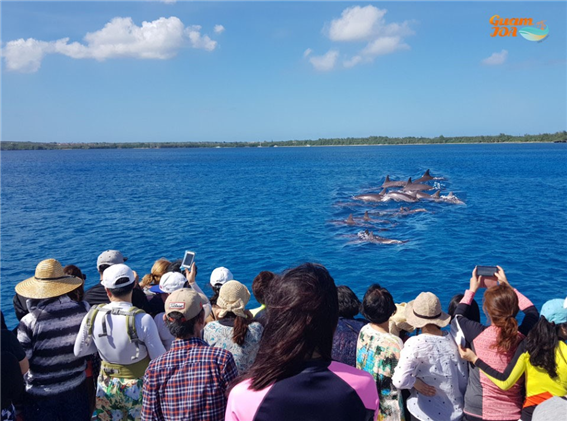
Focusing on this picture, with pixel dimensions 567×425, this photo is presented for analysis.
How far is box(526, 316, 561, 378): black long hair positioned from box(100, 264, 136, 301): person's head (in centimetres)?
374

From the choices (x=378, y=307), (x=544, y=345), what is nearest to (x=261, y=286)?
(x=378, y=307)

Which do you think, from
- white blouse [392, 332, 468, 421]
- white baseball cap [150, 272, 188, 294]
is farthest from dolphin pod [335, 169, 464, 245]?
white blouse [392, 332, 468, 421]

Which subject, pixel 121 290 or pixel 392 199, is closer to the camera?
pixel 121 290

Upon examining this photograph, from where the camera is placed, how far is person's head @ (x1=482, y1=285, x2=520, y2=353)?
3.89 metres

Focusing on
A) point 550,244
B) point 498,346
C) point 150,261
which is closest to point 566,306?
point 498,346

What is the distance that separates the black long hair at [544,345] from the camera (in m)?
3.73

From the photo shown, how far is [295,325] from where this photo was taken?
2252 mm

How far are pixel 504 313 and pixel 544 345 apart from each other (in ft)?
1.27

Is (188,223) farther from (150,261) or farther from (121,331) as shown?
(121,331)

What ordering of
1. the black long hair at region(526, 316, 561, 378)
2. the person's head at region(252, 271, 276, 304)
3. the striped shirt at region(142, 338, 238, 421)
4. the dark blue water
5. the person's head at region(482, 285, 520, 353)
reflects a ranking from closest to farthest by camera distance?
the striped shirt at region(142, 338, 238, 421)
the black long hair at region(526, 316, 561, 378)
the person's head at region(482, 285, 520, 353)
the person's head at region(252, 271, 276, 304)
the dark blue water

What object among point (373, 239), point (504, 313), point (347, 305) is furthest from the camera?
point (373, 239)

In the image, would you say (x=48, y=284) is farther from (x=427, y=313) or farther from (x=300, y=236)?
(x=300, y=236)


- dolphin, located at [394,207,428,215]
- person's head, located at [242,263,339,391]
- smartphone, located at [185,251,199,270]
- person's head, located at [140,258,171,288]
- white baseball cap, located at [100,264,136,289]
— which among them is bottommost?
dolphin, located at [394,207,428,215]

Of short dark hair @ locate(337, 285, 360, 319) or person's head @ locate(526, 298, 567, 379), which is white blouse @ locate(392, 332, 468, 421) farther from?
short dark hair @ locate(337, 285, 360, 319)
